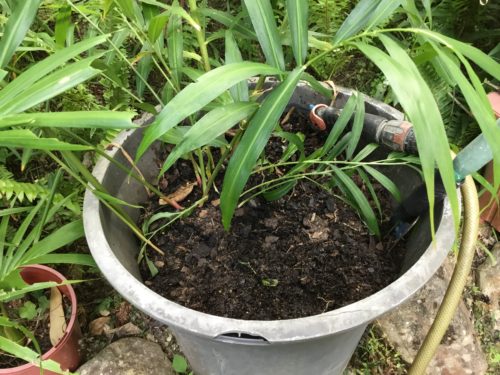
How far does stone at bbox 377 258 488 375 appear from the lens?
3.79 ft

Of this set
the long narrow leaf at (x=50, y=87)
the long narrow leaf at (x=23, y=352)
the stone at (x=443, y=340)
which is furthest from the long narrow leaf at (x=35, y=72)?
the stone at (x=443, y=340)

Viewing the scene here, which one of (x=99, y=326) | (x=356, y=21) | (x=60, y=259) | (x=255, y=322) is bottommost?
(x=99, y=326)

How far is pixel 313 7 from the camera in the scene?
A: 124 cm

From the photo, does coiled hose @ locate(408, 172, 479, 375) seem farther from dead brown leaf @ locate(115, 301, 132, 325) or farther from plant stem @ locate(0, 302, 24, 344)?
plant stem @ locate(0, 302, 24, 344)

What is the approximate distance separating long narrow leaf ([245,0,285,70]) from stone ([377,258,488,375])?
32.3 inches

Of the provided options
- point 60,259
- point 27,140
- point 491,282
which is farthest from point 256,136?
point 491,282

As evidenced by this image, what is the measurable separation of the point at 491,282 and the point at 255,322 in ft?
3.14

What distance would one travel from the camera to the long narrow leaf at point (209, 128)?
23.5 inches

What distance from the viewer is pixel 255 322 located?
66cm

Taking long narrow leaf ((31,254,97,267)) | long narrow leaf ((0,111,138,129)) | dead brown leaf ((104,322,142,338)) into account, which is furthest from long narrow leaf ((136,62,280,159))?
dead brown leaf ((104,322,142,338))

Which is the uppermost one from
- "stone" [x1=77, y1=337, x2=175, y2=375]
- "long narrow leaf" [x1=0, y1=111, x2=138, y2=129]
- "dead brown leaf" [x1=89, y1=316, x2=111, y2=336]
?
"long narrow leaf" [x1=0, y1=111, x2=138, y2=129]

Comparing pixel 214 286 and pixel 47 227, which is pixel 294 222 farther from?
pixel 47 227

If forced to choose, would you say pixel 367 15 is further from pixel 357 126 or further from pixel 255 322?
pixel 255 322

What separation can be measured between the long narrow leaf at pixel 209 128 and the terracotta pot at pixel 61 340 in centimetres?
65
